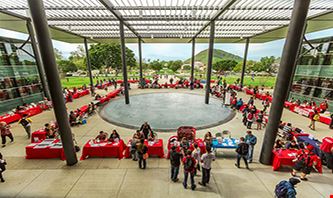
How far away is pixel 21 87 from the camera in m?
14.4

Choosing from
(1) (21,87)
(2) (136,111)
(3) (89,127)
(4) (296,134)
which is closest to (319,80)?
(4) (296,134)

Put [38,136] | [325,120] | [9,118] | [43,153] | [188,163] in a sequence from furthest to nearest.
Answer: [325,120], [9,118], [38,136], [43,153], [188,163]

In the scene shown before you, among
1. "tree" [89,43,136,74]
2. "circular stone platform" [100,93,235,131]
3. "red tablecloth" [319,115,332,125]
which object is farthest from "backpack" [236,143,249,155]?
"tree" [89,43,136,74]

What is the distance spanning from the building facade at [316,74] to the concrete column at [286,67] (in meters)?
11.4

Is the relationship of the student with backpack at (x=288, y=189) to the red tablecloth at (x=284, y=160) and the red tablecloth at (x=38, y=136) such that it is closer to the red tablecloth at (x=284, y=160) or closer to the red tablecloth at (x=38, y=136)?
the red tablecloth at (x=284, y=160)

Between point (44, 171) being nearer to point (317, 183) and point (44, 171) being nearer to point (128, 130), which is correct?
point (128, 130)

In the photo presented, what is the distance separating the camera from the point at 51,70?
16.5 feet

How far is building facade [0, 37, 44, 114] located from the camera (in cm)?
1302

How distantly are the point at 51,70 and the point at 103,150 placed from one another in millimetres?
3845

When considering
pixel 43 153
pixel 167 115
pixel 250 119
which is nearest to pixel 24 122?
pixel 43 153

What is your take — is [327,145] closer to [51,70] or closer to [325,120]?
[325,120]

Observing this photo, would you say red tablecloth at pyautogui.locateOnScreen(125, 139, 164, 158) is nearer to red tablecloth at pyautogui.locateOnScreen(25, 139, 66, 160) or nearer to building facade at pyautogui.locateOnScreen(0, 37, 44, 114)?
red tablecloth at pyautogui.locateOnScreen(25, 139, 66, 160)

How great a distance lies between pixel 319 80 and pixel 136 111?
61.8 ft

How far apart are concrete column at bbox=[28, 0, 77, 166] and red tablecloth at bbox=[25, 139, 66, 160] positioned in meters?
0.86
